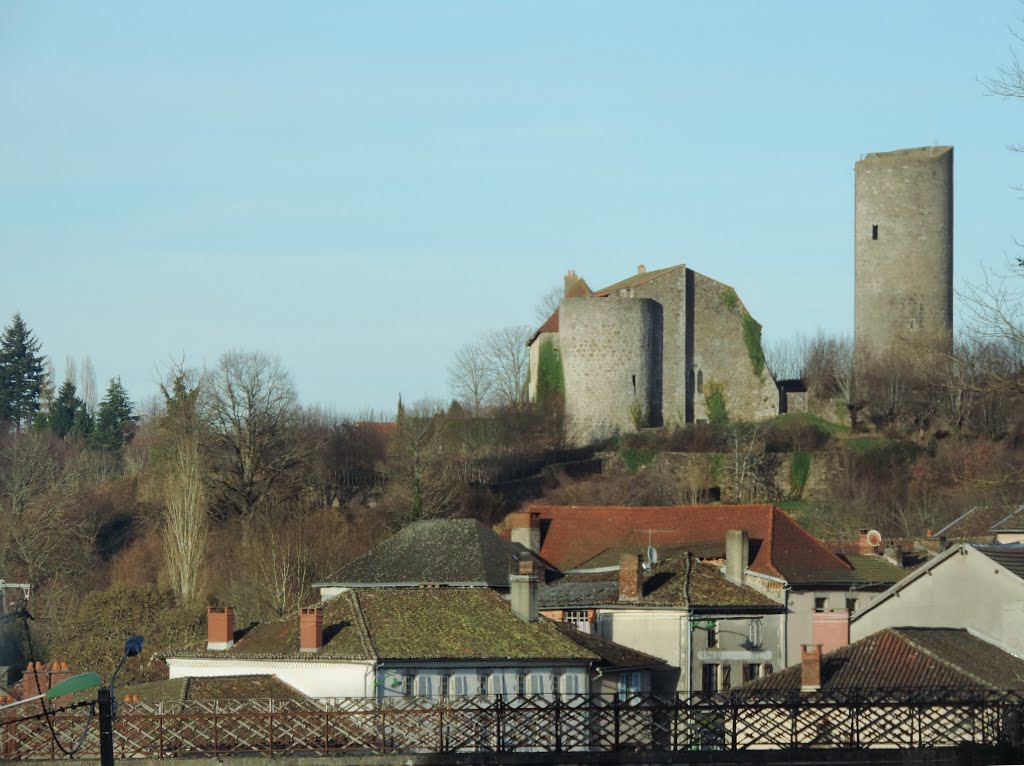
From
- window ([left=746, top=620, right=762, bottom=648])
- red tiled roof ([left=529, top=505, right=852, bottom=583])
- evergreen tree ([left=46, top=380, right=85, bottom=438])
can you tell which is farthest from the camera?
evergreen tree ([left=46, top=380, right=85, bottom=438])

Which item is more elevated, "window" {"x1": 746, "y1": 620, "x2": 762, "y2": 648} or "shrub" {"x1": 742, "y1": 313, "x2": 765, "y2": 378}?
"shrub" {"x1": 742, "y1": 313, "x2": 765, "y2": 378}

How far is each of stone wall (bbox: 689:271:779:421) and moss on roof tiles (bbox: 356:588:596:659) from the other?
1267 inches

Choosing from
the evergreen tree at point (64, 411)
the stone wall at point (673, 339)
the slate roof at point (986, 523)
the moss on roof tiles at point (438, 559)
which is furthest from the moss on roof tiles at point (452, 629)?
the evergreen tree at point (64, 411)

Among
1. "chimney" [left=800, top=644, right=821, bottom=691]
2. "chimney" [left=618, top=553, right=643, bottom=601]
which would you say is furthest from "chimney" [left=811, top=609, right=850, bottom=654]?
"chimney" [left=800, top=644, right=821, bottom=691]

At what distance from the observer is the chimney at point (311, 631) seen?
33875mm

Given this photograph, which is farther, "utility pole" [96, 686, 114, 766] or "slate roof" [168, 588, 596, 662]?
"slate roof" [168, 588, 596, 662]

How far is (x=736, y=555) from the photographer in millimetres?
44812

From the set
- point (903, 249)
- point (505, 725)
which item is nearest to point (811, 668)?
point (505, 725)

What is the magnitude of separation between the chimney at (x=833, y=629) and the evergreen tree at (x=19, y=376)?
64.3 metres

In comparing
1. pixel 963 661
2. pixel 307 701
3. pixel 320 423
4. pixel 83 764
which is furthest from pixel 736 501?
pixel 83 764

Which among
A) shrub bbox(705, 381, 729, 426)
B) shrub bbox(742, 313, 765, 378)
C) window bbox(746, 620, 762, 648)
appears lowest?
window bbox(746, 620, 762, 648)

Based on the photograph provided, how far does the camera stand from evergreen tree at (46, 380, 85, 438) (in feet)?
302

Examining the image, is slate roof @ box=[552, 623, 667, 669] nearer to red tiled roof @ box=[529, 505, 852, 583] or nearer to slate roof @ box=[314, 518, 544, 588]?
slate roof @ box=[314, 518, 544, 588]

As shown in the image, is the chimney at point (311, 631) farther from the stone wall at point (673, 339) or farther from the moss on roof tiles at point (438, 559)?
the stone wall at point (673, 339)
